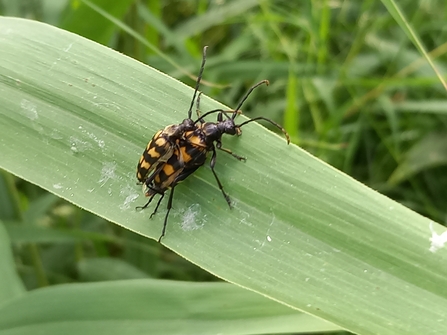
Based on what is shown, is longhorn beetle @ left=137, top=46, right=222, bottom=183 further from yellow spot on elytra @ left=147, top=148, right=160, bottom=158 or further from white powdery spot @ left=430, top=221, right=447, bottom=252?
white powdery spot @ left=430, top=221, right=447, bottom=252

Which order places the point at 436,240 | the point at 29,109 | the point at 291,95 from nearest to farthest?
the point at 436,240 → the point at 29,109 → the point at 291,95

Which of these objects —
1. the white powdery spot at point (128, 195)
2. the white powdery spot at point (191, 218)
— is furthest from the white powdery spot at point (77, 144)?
the white powdery spot at point (191, 218)

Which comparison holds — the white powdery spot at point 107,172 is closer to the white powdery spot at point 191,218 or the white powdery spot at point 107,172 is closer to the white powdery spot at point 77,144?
the white powdery spot at point 77,144

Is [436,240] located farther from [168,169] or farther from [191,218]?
[168,169]

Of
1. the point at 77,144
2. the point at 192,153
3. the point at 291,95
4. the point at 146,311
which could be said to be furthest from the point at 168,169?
the point at 291,95

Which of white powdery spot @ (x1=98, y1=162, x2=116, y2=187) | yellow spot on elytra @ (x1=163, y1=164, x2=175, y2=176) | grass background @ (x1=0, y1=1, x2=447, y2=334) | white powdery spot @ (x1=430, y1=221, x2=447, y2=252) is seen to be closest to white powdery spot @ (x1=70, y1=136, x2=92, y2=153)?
white powdery spot @ (x1=98, y1=162, x2=116, y2=187)

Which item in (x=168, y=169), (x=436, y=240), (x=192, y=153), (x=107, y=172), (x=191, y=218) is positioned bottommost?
(x=436, y=240)

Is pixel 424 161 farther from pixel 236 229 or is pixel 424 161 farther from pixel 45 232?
pixel 45 232

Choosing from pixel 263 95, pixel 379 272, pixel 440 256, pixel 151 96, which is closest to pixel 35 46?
pixel 151 96
